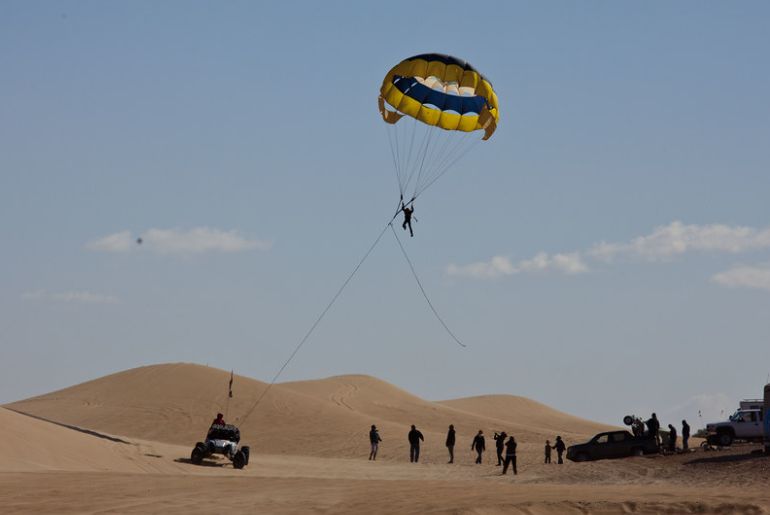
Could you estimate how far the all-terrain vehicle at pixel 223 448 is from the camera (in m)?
32.0

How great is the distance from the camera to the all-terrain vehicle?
→ 32000 millimetres

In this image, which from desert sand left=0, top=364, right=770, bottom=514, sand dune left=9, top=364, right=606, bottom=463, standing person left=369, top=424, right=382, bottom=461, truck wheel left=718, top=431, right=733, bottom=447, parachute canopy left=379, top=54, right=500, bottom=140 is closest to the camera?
desert sand left=0, top=364, right=770, bottom=514

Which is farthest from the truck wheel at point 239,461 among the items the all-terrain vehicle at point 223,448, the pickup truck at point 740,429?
the pickup truck at point 740,429

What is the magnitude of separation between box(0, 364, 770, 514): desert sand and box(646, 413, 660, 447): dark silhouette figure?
5.82 ft

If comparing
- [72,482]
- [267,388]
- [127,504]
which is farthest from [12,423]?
[267,388]

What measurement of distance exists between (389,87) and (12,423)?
46.6 ft

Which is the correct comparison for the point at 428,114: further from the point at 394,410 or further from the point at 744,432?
the point at 394,410

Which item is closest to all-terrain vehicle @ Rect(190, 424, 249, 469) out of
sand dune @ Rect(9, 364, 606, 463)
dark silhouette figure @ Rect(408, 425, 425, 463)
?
dark silhouette figure @ Rect(408, 425, 425, 463)

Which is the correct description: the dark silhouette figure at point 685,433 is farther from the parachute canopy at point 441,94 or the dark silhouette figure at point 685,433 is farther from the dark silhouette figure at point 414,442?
the parachute canopy at point 441,94

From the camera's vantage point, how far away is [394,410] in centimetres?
6244

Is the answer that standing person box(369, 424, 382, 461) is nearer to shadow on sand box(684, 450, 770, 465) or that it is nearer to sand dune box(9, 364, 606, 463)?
sand dune box(9, 364, 606, 463)

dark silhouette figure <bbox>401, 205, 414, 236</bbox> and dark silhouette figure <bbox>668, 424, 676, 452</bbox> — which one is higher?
dark silhouette figure <bbox>401, 205, 414, 236</bbox>

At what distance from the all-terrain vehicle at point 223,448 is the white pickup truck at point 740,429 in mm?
17418

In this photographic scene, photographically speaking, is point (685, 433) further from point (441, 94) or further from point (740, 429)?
point (441, 94)
